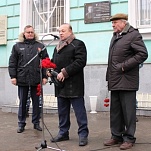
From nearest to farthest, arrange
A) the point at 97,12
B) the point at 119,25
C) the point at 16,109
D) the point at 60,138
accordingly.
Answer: the point at 119,25 < the point at 60,138 < the point at 97,12 < the point at 16,109

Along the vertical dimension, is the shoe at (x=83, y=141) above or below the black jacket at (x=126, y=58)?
below

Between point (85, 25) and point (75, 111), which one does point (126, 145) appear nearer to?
point (75, 111)

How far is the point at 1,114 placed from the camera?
8.25 metres

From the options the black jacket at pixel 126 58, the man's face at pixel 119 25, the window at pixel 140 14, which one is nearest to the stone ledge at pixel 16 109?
the window at pixel 140 14

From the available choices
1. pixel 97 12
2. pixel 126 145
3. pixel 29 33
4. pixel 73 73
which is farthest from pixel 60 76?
pixel 97 12

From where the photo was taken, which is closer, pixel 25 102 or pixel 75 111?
pixel 75 111

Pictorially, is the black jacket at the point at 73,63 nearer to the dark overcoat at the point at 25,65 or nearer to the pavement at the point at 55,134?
the pavement at the point at 55,134

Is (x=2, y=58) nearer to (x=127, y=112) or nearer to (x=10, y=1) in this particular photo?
(x=10, y=1)

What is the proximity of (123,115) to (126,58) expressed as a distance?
0.86 meters

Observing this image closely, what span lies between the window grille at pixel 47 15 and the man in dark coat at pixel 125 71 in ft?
15.9

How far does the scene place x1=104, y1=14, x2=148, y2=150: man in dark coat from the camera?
428 centimetres

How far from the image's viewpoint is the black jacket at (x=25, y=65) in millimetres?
5527

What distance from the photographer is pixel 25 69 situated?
5535 millimetres

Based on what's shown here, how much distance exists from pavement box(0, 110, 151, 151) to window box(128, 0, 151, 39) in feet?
7.94
